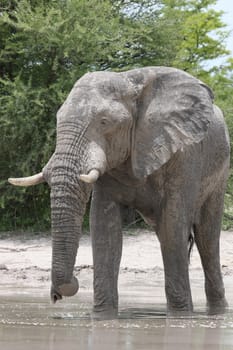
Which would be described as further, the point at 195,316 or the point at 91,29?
the point at 91,29

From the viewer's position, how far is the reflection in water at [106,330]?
5730mm

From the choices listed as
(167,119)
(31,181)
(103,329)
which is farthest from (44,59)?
(103,329)

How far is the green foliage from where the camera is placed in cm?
1688

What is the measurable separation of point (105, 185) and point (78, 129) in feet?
3.66

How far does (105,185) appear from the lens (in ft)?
27.2

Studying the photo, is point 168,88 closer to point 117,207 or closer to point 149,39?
point 117,207

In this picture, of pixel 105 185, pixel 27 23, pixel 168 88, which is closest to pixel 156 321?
pixel 105 185

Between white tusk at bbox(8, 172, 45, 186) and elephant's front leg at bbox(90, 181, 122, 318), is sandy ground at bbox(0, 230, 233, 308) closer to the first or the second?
elephant's front leg at bbox(90, 181, 122, 318)

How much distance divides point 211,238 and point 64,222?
285cm

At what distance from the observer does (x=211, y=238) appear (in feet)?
31.3

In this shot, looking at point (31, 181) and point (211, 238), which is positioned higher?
point (31, 181)

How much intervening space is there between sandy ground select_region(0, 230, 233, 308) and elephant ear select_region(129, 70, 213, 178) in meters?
2.06

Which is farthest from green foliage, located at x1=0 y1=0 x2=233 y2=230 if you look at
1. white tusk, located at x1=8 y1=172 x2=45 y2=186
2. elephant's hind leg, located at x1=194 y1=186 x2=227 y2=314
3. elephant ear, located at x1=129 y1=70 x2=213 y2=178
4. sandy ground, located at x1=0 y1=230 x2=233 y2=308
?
white tusk, located at x1=8 y1=172 x2=45 y2=186

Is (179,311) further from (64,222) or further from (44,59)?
(44,59)
